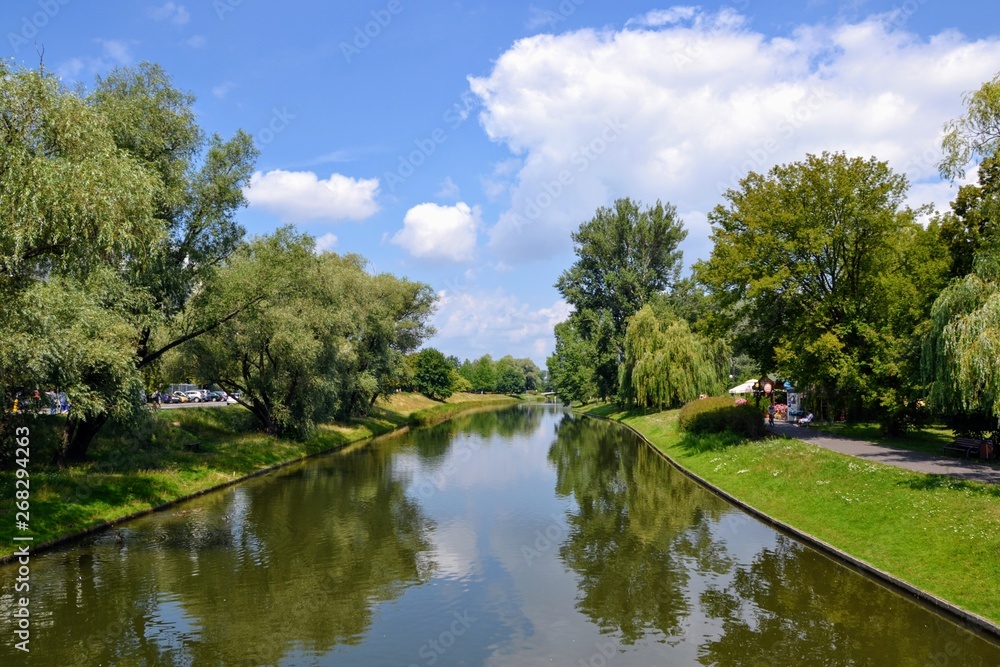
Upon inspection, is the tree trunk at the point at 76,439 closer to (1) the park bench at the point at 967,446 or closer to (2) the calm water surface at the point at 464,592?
(2) the calm water surface at the point at 464,592

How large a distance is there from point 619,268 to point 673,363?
23558 mm

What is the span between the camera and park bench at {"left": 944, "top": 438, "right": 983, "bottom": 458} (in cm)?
2589

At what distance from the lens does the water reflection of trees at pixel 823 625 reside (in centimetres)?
1203

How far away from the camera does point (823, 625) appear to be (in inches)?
535

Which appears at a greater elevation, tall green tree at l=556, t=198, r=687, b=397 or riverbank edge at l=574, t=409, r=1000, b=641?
tall green tree at l=556, t=198, r=687, b=397

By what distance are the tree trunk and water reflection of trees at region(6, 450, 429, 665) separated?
5926 millimetres

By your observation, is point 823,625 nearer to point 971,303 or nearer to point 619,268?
point 971,303

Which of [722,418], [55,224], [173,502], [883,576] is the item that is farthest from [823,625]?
[722,418]

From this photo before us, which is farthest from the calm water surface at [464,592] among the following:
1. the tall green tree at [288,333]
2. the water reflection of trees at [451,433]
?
the water reflection of trees at [451,433]

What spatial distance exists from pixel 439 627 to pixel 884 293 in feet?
102

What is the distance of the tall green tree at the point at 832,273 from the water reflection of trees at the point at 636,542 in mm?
10375

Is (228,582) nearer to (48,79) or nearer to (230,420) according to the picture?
Result: (48,79)

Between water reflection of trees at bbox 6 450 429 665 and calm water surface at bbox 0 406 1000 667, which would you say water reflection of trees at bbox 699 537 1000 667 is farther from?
water reflection of trees at bbox 6 450 429 665

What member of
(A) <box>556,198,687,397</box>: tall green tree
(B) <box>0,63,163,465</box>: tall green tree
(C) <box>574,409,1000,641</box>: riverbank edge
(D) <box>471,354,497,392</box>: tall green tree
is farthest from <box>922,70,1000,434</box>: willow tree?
(D) <box>471,354,497,392</box>: tall green tree
